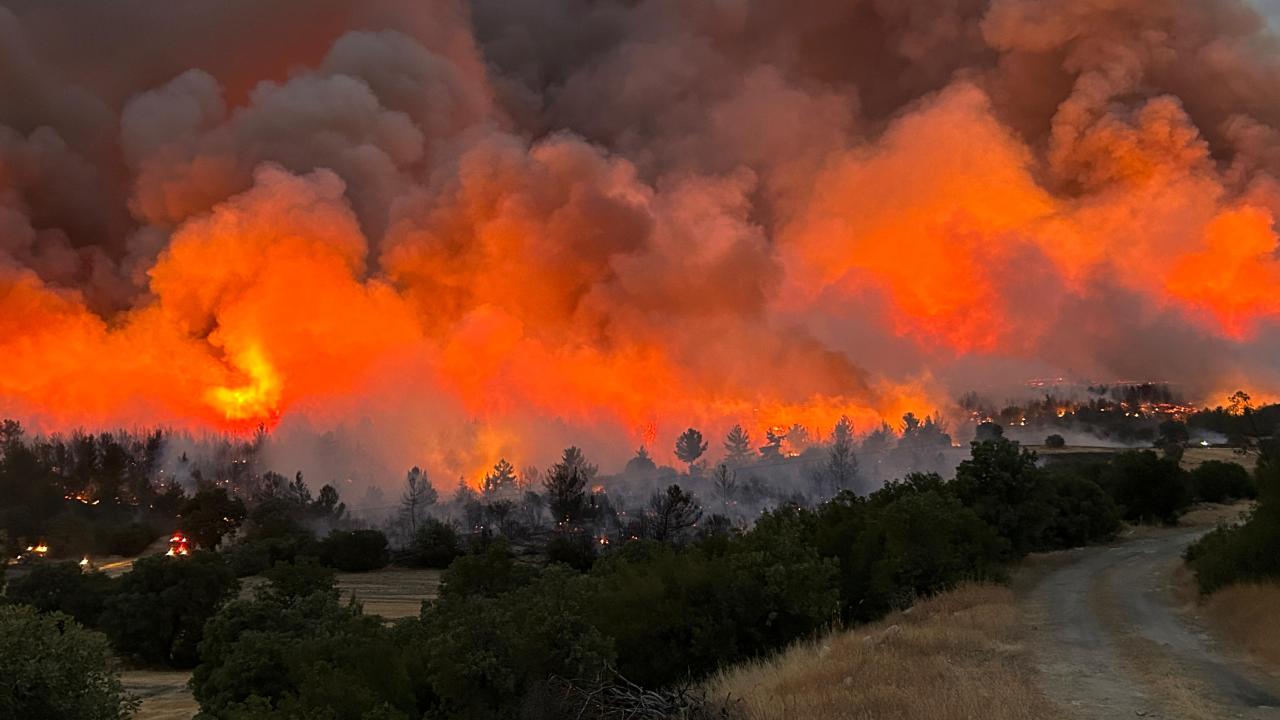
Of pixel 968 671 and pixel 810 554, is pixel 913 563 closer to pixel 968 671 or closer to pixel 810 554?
pixel 810 554

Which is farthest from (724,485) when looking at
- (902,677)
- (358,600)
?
(902,677)

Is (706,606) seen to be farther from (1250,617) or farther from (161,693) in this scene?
(161,693)

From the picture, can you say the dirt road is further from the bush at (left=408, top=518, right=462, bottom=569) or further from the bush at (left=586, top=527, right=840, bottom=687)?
the bush at (left=408, top=518, right=462, bottom=569)

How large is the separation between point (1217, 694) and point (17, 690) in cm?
2242

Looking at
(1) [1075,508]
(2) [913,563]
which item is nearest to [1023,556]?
(1) [1075,508]

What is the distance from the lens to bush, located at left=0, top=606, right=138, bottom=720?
39.9ft

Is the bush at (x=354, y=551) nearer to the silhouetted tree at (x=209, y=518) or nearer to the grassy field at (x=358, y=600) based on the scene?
the grassy field at (x=358, y=600)

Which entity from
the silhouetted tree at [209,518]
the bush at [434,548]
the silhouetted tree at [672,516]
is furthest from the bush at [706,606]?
the silhouetted tree at [209,518]

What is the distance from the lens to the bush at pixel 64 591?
1795 inches

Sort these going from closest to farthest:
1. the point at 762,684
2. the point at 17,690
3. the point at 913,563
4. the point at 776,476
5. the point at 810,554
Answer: the point at 17,690
the point at 762,684
the point at 810,554
the point at 913,563
the point at 776,476

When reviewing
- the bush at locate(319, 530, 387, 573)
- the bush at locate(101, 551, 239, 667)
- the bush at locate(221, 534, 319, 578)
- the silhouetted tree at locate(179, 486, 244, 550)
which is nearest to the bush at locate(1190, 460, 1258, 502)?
the bush at locate(319, 530, 387, 573)

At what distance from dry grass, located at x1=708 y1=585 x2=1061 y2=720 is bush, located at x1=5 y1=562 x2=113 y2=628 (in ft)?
137

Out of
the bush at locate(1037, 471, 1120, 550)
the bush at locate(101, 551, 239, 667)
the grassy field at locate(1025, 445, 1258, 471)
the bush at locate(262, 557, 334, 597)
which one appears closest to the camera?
the bush at locate(262, 557, 334, 597)

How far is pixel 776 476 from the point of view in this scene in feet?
391
